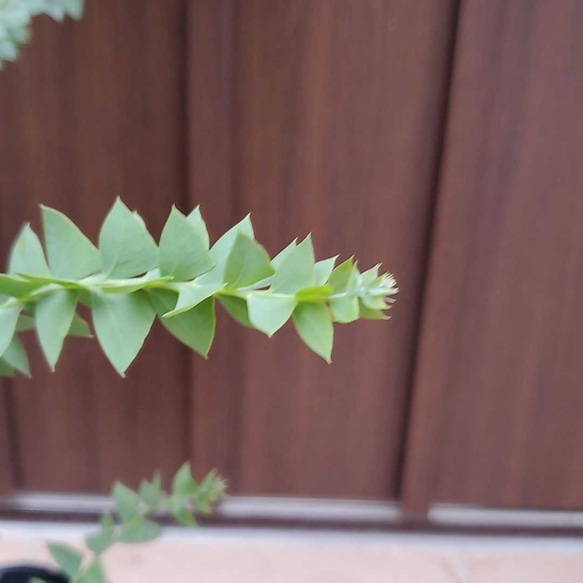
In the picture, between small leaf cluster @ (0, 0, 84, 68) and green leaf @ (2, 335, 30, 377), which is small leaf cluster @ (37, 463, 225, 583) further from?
small leaf cluster @ (0, 0, 84, 68)

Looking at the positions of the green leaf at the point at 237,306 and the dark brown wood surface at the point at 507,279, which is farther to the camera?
the dark brown wood surface at the point at 507,279

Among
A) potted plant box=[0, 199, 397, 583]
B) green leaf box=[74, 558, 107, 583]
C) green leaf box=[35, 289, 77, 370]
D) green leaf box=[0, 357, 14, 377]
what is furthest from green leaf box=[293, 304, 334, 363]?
green leaf box=[74, 558, 107, 583]

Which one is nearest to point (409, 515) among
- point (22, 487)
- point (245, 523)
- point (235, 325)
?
point (245, 523)

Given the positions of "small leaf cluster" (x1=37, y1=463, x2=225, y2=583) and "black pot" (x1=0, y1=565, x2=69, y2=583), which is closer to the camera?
"small leaf cluster" (x1=37, y1=463, x2=225, y2=583)

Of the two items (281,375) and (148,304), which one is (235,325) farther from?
(148,304)

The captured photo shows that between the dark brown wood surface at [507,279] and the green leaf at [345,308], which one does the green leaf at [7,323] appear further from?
the dark brown wood surface at [507,279]

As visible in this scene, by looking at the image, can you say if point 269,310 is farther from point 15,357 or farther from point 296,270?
point 15,357

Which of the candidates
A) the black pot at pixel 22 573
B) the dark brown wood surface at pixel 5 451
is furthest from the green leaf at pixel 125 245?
the dark brown wood surface at pixel 5 451
